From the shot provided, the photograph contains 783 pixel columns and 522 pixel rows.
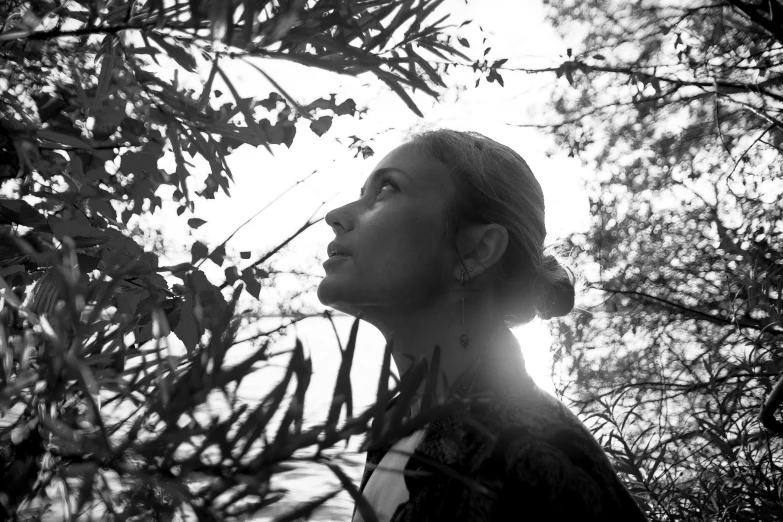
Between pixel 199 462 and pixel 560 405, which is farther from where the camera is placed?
pixel 560 405

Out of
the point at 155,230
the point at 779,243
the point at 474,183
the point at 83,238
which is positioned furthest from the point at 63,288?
the point at 779,243

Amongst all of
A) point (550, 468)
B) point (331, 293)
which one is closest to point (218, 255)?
point (331, 293)

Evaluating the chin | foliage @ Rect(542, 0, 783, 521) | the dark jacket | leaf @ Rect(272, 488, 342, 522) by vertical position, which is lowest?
leaf @ Rect(272, 488, 342, 522)

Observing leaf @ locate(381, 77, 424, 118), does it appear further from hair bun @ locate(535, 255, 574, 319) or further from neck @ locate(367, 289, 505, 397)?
hair bun @ locate(535, 255, 574, 319)

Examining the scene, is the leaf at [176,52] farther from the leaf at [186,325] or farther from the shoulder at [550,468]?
the shoulder at [550,468]

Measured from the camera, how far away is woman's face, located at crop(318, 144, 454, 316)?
4.02 feet

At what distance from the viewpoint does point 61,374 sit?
27 cm

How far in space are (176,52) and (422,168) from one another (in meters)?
0.99

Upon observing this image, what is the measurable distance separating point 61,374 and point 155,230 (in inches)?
118

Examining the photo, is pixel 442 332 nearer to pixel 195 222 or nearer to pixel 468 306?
pixel 468 306

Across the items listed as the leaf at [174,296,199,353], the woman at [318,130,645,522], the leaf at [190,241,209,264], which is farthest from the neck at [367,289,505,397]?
the leaf at [174,296,199,353]

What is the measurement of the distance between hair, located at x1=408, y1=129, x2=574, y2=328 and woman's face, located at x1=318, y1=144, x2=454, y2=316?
38mm

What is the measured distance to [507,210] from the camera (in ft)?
4.63

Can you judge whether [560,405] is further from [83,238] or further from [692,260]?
[692,260]
